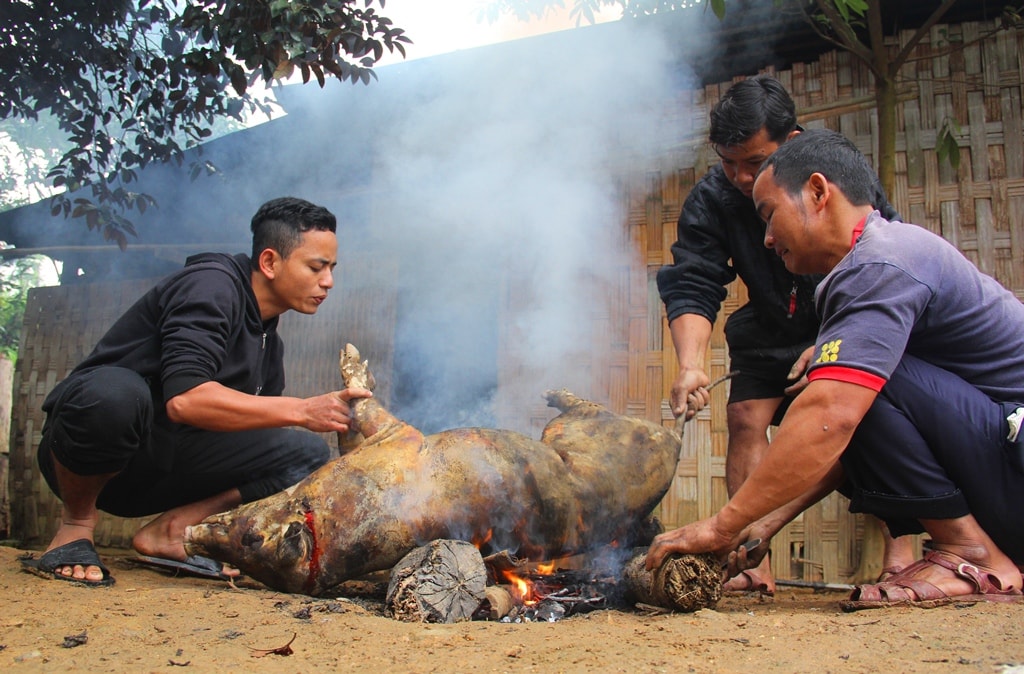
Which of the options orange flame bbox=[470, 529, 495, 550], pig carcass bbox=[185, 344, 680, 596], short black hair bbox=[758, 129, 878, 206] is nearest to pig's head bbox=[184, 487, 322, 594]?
pig carcass bbox=[185, 344, 680, 596]

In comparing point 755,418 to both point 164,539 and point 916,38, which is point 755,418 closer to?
point 916,38

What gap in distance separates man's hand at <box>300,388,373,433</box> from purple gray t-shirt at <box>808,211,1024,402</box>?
1.56 meters

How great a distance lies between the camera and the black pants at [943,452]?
2.04 meters

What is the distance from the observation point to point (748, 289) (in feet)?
11.2

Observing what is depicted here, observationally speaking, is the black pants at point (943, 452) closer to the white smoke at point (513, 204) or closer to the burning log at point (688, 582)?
the burning log at point (688, 582)

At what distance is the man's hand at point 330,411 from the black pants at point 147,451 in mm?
618

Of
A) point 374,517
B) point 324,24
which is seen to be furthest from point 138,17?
point 374,517

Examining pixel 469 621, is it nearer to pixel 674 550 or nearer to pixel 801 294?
pixel 674 550

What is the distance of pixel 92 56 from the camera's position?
5316mm

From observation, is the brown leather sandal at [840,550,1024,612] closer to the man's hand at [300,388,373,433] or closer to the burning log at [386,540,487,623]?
the burning log at [386,540,487,623]

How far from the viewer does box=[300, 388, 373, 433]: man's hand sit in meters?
2.69

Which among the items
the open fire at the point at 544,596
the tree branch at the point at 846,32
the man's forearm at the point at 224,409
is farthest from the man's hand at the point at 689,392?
the tree branch at the point at 846,32

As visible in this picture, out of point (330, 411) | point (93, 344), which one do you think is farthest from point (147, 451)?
point (93, 344)

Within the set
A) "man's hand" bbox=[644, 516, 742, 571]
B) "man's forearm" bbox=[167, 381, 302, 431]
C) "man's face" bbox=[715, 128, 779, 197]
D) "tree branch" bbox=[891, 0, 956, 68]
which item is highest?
"tree branch" bbox=[891, 0, 956, 68]
